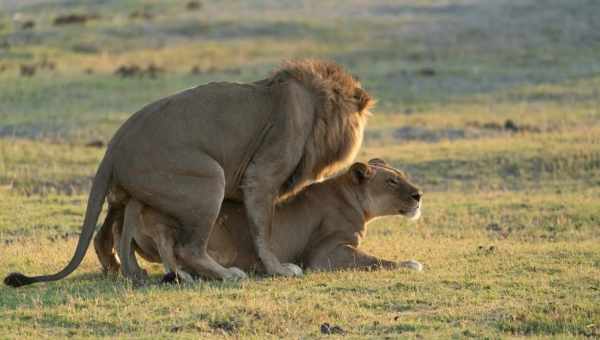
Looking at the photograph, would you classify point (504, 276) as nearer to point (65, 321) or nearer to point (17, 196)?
point (65, 321)

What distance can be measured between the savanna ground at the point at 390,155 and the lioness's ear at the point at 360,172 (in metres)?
0.80

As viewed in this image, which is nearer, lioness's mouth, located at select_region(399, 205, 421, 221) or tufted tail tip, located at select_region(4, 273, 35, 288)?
tufted tail tip, located at select_region(4, 273, 35, 288)

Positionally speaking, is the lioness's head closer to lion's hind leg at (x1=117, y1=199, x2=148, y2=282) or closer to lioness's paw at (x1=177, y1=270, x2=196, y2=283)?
lioness's paw at (x1=177, y1=270, x2=196, y2=283)

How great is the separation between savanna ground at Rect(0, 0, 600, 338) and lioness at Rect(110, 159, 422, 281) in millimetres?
449

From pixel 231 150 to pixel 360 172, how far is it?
156 centimetres

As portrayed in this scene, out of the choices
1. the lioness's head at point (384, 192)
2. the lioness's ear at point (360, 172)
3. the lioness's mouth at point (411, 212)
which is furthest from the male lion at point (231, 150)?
the lioness's mouth at point (411, 212)

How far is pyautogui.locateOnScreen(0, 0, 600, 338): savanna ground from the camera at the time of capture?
8.25m

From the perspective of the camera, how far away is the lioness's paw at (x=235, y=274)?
977cm

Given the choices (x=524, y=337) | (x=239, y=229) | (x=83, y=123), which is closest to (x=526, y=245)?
(x=239, y=229)

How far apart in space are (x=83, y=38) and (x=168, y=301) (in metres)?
29.7

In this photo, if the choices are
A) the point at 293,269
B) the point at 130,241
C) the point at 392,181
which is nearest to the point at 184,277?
the point at 130,241

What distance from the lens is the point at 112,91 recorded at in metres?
28.0

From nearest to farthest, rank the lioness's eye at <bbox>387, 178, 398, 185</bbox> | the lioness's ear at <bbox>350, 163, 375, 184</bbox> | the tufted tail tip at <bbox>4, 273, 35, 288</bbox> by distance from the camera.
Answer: the tufted tail tip at <bbox>4, 273, 35, 288</bbox>, the lioness's ear at <bbox>350, 163, 375, 184</bbox>, the lioness's eye at <bbox>387, 178, 398, 185</bbox>

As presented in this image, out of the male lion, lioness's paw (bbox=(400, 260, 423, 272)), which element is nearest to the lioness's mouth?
the male lion
